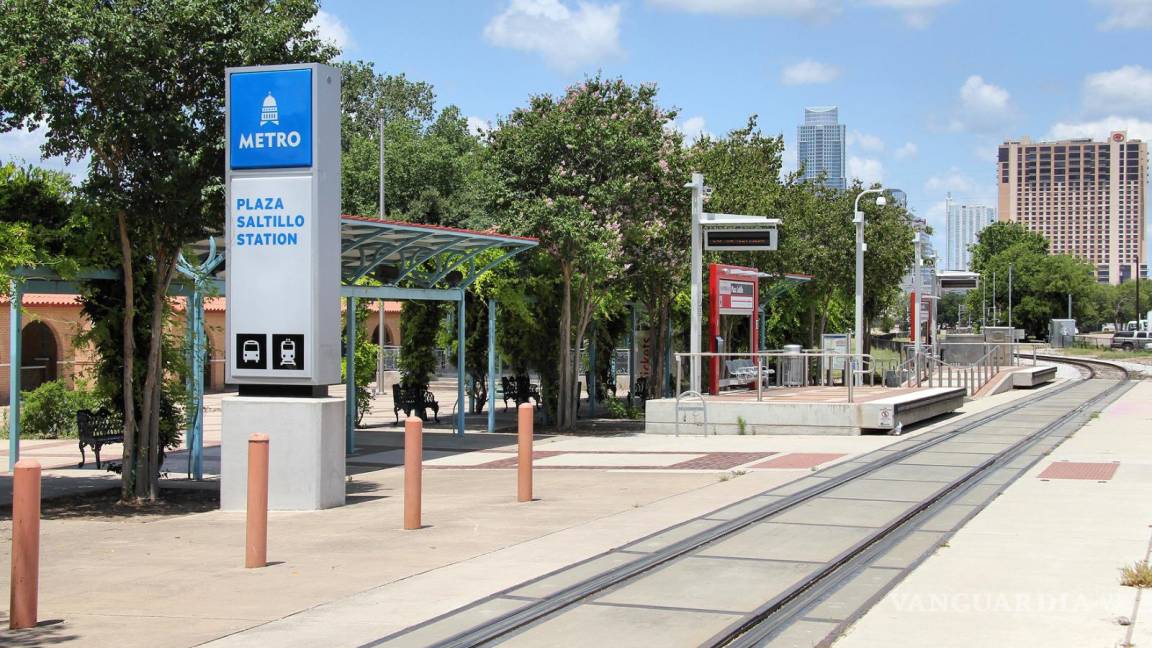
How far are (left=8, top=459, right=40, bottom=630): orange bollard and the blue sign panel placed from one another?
5938 mm

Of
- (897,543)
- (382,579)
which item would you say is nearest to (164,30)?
(382,579)

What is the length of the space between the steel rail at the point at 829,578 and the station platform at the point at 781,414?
20.1ft

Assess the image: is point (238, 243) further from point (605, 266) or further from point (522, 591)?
point (605, 266)

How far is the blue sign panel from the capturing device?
12.9 meters

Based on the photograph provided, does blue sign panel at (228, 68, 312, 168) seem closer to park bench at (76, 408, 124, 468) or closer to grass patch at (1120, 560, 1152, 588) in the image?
park bench at (76, 408, 124, 468)

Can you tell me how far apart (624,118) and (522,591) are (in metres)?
17.6

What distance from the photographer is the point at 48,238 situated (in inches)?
531

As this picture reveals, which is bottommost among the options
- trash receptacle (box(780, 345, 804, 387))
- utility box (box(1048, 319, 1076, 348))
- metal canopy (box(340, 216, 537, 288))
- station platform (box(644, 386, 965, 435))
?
station platform (box(644, 386, 965, 435))

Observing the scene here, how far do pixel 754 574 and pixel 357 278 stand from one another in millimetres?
13610

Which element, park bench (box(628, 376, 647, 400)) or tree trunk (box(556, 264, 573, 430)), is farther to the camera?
park bench (box(628, 376, 647, 400))

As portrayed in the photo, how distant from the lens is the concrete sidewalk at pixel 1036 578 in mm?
7277

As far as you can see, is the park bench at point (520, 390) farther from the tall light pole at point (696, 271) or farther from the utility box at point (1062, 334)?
the utility box at point (1062, 334)

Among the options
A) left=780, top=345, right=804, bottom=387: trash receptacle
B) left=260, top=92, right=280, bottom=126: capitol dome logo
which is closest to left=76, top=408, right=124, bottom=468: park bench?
left=260, top=92, right=280, bottom=126: capitol dome logo

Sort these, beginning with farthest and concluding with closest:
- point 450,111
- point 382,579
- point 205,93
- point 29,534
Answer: point 450,111
point 205,93
point 382,579
point 29,534
